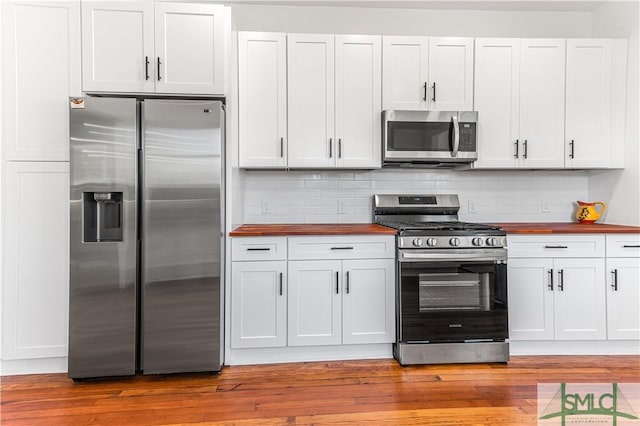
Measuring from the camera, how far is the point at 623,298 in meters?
2.91

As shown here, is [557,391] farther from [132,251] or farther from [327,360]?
[132,251]

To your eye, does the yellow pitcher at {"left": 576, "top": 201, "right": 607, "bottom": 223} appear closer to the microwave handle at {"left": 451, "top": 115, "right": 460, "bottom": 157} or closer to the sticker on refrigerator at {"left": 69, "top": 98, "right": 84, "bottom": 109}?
the microwave handle at {"left": 451, "top": 115, "right": 460, "bottom": 157}

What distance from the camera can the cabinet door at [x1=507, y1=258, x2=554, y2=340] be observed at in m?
2.90

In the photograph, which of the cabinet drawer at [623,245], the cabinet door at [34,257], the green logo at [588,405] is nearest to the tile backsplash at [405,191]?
the cabinet drawer at [623,245]

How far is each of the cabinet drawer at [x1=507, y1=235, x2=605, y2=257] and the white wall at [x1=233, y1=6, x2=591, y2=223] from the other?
68 centimetres

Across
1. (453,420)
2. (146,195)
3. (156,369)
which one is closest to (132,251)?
(146,195)

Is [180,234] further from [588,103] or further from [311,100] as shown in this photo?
[588,103]

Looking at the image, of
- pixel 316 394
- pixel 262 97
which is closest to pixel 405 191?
pixel 262 97

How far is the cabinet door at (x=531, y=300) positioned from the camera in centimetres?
290

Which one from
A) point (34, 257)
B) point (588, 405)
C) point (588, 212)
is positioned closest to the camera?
point (588, 405)

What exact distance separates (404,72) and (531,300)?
192cm

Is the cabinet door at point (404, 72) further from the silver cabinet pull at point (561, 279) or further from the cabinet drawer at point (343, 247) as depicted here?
the silver cabinet pull at point (561, 279)

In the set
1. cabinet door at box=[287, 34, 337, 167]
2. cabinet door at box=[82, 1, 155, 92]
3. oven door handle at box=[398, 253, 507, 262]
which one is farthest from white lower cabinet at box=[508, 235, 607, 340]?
cabinet door at box=[82, 1, 155, 92]

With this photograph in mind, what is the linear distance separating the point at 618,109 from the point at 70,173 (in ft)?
13.0
